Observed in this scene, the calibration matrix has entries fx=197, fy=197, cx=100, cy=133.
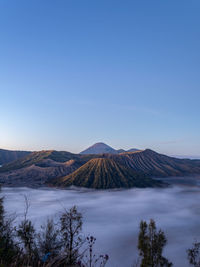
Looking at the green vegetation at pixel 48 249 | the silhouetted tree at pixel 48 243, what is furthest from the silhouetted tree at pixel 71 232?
the silhouetted tree at pixel 48 243

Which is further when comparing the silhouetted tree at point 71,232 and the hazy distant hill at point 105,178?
the hazy distant hill at point 105,178

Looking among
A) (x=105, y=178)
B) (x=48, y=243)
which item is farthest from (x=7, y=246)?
(x=105, y=178)

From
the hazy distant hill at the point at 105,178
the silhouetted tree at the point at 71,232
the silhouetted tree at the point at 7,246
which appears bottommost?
the hazy distant hill at the point at 105,178

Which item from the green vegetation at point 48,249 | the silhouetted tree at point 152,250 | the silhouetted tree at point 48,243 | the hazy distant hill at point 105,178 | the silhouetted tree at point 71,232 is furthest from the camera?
the hazy distant hill at point 105,178

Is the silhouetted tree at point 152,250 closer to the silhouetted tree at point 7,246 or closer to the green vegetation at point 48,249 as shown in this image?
the green vegetation at point 48,249

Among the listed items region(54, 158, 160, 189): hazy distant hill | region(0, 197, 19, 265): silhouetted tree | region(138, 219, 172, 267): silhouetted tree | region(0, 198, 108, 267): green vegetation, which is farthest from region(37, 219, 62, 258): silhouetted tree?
region(54, 158, 160, 189): hazy distant hill

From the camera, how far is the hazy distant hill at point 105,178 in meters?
147

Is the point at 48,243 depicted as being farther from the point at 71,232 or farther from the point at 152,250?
the point at 152,250

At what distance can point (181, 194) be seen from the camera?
138500 mm

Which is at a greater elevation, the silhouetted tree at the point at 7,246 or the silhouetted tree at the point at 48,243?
the silhouetted tree at the point at 7,246

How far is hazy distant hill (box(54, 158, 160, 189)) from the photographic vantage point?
146625 millimetres

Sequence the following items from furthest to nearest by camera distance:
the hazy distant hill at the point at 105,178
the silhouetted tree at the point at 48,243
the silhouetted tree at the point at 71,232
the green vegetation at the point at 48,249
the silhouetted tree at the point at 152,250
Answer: the hazy distant hill at the point at 105,178
the silhouetted tree at the point at 152,250
the silhouetted tree at the point at 48,243
the silhouetted tree at the point at 71,232
the green vegetation at the point at 48,249

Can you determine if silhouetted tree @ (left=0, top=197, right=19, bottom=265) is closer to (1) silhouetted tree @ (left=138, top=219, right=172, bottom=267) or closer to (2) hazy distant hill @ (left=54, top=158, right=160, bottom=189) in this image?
(1) silhouetted tree @ (left=138, top=219, right=172, bottom=267)

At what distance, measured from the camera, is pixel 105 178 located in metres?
150
